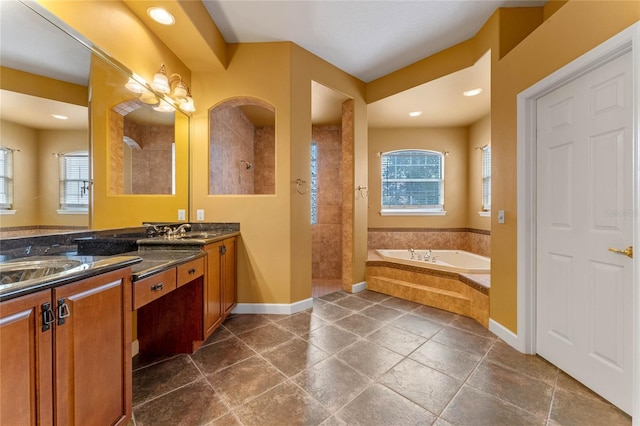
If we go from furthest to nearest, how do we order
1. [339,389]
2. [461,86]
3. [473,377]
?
[461,86], [473,377], [339,389]

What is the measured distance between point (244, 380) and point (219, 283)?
90 cm

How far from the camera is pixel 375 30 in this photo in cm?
241

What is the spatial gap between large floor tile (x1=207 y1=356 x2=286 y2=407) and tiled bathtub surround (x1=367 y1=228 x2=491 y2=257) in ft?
9.63

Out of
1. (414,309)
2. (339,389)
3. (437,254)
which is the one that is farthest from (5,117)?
(437,254)

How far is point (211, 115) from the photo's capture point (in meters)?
2.70

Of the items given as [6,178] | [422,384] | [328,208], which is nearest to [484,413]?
[422,384]

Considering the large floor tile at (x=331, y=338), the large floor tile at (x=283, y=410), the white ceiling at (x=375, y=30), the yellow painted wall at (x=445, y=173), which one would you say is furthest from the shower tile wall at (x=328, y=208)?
the large floor tile at (x=283, y=410)

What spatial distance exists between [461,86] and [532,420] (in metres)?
3.13

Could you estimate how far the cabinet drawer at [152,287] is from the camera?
4.15 feet

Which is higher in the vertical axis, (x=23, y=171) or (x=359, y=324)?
(x=23, y=171)

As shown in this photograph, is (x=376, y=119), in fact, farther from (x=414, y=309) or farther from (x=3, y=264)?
(x=3, y=264)

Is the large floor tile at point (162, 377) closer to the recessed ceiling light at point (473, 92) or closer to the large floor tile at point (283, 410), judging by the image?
the large floor tile at point (283, 410)

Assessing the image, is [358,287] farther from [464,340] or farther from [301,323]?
[464,340]

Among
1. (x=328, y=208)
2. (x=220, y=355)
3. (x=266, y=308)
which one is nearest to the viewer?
(x=220, y=355)
